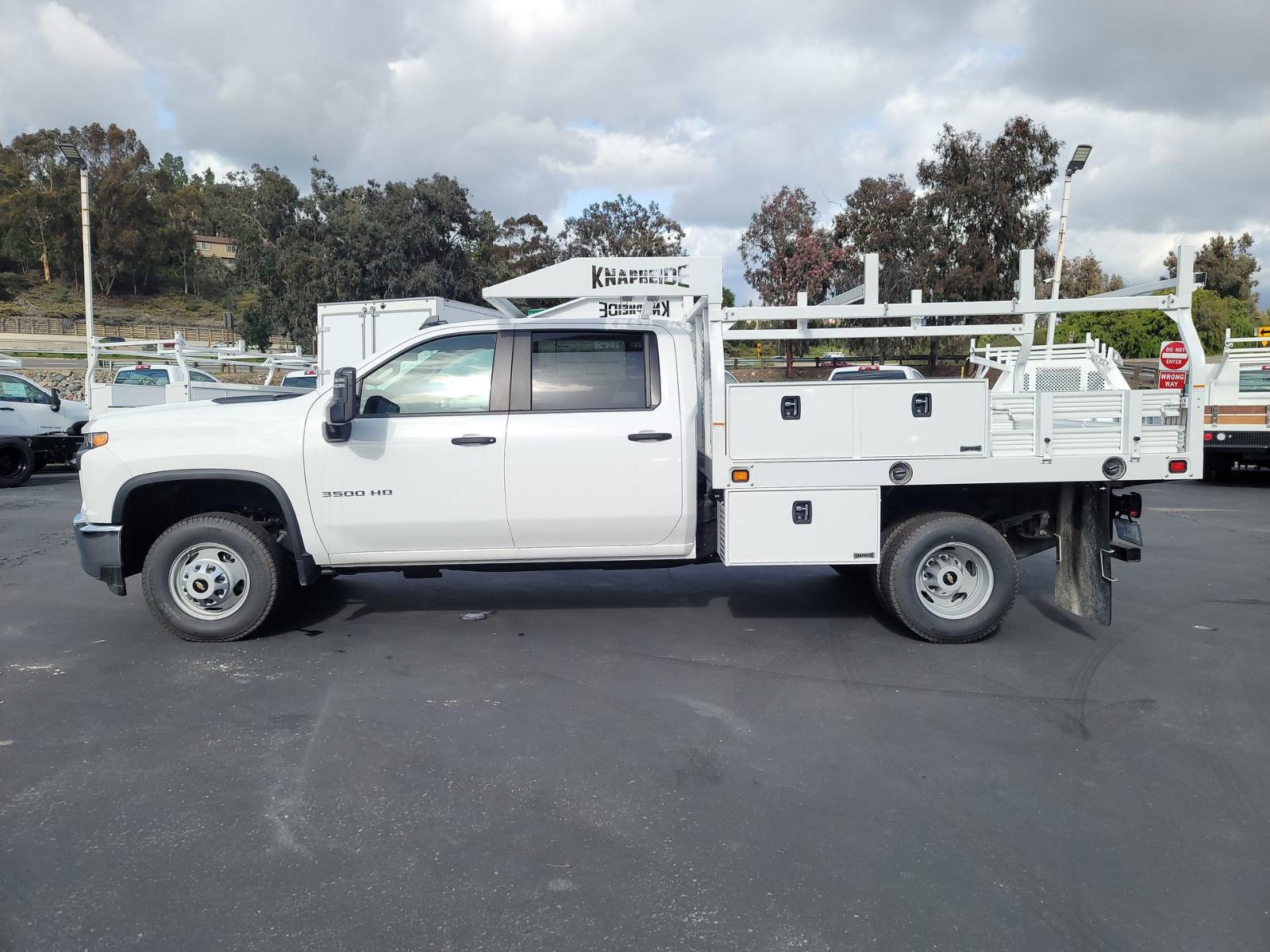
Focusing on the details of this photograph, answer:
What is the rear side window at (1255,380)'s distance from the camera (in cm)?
1419

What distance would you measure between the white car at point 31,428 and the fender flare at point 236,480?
35.9 feet

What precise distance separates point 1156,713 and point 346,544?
181 inches

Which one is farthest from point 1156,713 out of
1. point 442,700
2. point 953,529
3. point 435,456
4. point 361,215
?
point 361,215

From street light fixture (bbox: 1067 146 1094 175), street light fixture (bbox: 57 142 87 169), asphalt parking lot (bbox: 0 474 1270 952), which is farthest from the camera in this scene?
street light fixture (bbox: 57 142 87 169)

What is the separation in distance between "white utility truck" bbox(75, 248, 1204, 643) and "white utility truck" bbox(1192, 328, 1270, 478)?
32.3 feet

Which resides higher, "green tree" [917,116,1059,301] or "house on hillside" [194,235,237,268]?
"house on hillside" [194,235,237,268]

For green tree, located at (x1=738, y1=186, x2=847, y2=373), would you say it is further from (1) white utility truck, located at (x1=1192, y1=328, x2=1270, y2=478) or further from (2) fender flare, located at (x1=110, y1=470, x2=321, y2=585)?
(2) fender flare, located at (x1=110, y1=470, x2=321, y2=585)

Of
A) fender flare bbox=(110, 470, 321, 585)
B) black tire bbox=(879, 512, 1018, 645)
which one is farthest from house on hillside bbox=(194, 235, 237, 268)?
black tire bbox=(879, 512, 1018, 645)

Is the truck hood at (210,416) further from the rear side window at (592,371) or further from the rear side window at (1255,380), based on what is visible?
the rear side window at (1255,380)

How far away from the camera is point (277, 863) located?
3461 millimetres

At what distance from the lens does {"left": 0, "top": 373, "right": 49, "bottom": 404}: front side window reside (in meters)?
15.4

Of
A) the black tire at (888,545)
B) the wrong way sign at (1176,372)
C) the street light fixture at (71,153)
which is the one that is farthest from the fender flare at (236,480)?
the street light fixture at (71,153)

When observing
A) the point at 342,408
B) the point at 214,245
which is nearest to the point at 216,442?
the point at 342,408

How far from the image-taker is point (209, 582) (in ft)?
20.2
